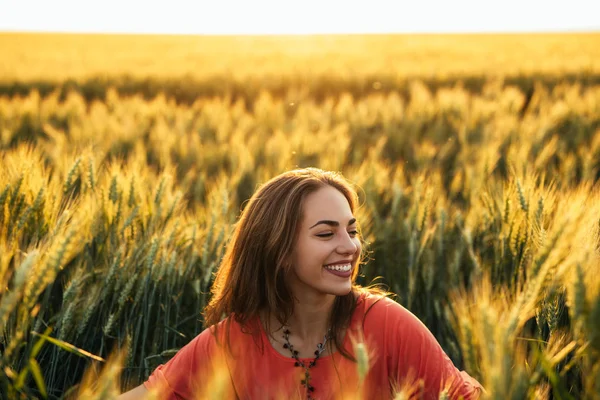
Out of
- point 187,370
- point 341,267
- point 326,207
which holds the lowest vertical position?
point 187,370

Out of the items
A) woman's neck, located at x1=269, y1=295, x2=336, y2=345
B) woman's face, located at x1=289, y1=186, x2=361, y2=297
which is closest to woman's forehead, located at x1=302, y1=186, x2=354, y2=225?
woman's face, located at x1=289, y1=186, x2=361, y2=297

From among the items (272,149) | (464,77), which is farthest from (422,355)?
(464,77)

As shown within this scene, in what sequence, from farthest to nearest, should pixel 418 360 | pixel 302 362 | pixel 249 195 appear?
pixel 249 195 < pixel 302 362 < pixel 418 360

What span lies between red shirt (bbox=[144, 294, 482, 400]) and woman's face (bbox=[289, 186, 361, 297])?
0.14m

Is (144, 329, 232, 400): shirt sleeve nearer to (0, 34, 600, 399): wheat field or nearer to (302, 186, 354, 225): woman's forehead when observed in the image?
(0, 34, 600, 399): wheat field

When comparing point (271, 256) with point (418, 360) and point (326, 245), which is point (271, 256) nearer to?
point (326, 245)

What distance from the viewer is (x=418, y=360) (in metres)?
1.63

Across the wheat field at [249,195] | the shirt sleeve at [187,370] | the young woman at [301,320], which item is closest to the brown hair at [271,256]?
the young woman at [301,320]

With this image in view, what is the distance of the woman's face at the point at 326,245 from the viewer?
1693 mm

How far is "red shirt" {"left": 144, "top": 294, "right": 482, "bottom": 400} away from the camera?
1647 mm

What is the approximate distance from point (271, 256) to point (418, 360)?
0.49 meters

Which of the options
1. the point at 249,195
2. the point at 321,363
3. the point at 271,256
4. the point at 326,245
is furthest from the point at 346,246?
the point at 249,195

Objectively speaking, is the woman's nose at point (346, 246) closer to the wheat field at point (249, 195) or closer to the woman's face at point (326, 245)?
the woman's face at point (326, 245)

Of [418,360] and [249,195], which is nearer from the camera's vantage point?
[418,360]
